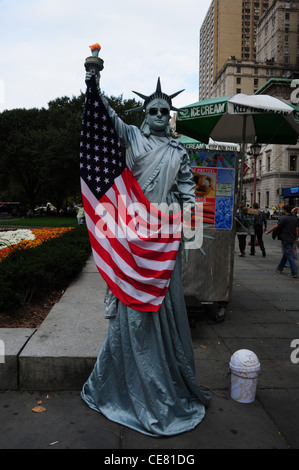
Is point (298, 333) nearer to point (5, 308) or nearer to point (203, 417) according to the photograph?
point (203, 417)

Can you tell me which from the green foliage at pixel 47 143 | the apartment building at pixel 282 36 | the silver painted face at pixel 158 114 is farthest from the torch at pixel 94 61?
the apartment building at pixel 282 36

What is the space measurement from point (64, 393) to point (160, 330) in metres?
1.12

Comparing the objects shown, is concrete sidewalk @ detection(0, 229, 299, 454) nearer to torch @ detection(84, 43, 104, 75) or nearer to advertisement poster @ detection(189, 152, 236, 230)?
advertisement poster @ detection(189, 152, 236, 230)

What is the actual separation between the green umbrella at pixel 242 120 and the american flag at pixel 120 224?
2.66 meters

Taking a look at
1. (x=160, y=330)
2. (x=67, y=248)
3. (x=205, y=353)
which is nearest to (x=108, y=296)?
(x=160, y=330)

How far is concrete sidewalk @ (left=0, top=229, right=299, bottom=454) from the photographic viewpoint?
2.72 metres

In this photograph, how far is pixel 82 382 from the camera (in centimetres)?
350

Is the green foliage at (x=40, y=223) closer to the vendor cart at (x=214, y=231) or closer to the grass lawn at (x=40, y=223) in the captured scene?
the grass lawn at (x=40, y=223)

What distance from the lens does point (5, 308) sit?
4.53m

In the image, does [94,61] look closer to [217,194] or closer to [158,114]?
[158,114]

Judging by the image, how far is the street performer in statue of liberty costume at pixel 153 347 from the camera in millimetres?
2920

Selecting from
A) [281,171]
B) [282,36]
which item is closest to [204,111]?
[281,171]

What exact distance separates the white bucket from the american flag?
97 cm
